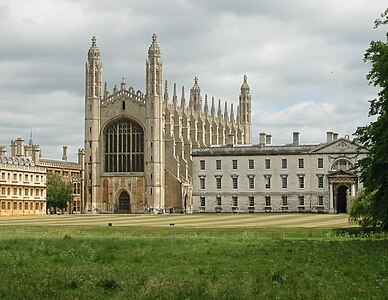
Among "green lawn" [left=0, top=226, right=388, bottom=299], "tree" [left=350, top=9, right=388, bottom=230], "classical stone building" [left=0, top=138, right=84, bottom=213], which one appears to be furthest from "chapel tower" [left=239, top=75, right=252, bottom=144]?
"green lawn" [left=0, top=226, right=388, bottom=299]

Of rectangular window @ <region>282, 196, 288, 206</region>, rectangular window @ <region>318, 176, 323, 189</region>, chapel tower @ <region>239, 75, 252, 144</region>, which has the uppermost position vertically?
chapel tower @ <region>239, 75, 252, 144</region>

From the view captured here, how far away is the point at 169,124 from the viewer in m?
114

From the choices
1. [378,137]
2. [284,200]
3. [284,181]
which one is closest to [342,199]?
[284,200]

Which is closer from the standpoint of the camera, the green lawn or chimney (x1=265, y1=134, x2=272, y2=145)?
the green lawn

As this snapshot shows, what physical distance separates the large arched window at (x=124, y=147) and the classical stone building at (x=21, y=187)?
10.2 m

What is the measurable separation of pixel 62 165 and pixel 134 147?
93.7 feet

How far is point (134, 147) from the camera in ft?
370

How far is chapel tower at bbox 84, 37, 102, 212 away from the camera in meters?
111

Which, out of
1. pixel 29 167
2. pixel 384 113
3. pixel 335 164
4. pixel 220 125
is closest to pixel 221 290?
pixel 384 113

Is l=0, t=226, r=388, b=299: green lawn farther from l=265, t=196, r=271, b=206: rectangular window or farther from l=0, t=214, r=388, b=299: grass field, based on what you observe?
l=265, t=196, r=271, b=206: rectangular window

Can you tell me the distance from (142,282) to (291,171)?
81644 millimetres

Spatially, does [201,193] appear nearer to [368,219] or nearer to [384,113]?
[368,219]

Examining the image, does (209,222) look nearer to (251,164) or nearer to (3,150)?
(251,164)

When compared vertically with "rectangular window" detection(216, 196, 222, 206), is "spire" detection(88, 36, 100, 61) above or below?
above
